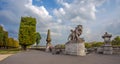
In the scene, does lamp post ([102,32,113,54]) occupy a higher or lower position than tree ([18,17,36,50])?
lower

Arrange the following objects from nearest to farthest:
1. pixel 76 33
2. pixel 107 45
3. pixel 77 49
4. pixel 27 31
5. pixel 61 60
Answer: pixel 61 60 → pixel 77 49 → pixel 76 33 → pixel 107 45 → pixel 27 31

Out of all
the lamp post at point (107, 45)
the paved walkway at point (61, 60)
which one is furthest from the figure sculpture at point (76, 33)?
the paved walkway at point (61, 60)

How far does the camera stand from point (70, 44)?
2058cm

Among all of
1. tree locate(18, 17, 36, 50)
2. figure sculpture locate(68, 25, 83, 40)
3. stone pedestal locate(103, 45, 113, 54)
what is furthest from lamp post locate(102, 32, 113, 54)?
tree locate(18, 17, 36, 50)

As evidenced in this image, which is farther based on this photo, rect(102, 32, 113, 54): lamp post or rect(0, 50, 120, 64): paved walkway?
rect(102, 32, 113, 54): lamp post

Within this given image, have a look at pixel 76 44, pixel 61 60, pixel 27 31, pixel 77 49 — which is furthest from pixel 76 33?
pixel 27 31

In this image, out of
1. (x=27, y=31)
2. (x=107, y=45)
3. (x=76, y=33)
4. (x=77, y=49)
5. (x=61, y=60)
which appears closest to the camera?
(x=61, y=60)

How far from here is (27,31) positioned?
145ft

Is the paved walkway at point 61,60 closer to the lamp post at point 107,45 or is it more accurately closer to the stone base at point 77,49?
the stone base at point 77,49

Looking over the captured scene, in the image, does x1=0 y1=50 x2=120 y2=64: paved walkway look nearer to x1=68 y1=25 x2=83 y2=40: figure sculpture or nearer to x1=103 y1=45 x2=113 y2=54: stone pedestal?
x1=68 y1=25 x2=83 y2=40: figure sculpture

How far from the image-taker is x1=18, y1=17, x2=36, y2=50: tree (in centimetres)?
4378

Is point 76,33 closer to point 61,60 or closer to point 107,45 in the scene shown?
point 107,45

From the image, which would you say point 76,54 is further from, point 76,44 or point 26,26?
point 26,26

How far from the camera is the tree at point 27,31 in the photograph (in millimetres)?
43781
